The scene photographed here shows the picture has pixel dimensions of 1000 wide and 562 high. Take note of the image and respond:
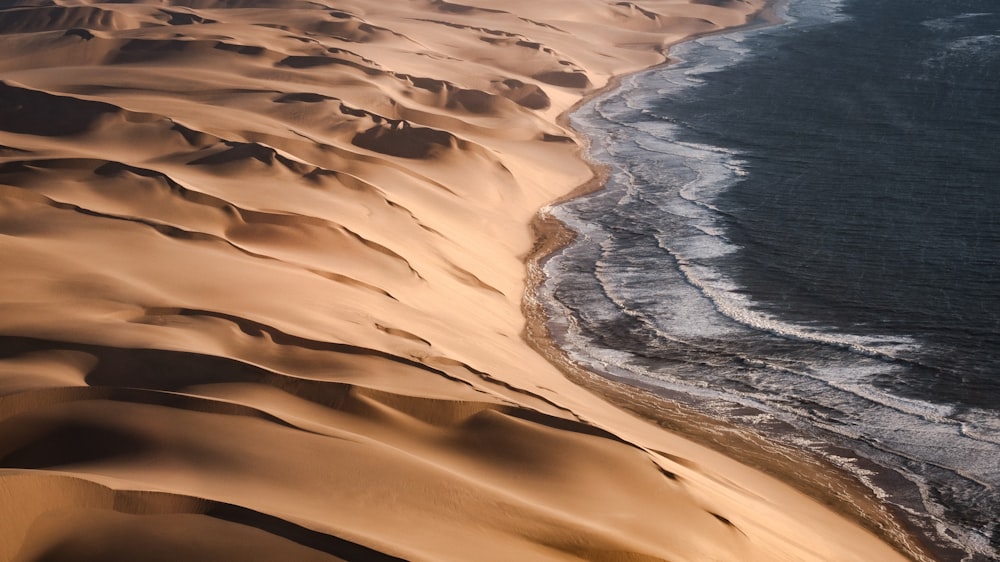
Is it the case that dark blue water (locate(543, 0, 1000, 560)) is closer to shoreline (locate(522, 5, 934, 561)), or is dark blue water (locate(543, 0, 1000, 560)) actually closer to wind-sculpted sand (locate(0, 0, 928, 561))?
shoreline (locate(522, 5, 934, 561))

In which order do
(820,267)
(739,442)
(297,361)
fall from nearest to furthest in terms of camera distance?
(297,361)
(739,442)
(820,267)

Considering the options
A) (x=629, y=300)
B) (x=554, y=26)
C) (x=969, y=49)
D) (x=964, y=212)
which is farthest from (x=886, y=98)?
(x=629, y=300)

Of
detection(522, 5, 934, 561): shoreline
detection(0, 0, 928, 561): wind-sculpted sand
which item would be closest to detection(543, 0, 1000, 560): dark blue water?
detection(522, 5, 934, 561): shoreline

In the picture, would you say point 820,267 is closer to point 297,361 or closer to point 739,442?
point 739,442

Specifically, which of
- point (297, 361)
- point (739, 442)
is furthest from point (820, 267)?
point (297, 361)

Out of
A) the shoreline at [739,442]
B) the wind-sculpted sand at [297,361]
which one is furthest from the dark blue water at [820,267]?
the wind-sculpted sand at [297,361]
